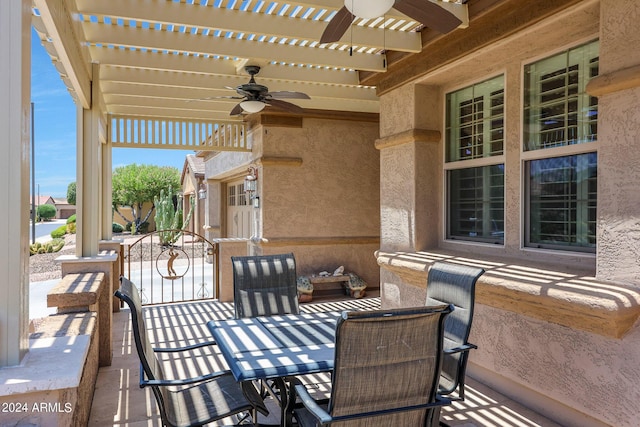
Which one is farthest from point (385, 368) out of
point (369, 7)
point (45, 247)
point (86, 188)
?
point (45, 247)

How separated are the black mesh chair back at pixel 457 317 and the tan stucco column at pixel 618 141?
2.74 feet

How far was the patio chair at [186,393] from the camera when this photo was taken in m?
2.23

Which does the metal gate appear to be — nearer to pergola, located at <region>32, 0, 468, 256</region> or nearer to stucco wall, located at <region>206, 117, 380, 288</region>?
stucco wall, located at <region>206, 117, 380, 288</region>

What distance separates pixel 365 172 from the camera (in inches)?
325

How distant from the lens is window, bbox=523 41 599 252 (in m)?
3.43

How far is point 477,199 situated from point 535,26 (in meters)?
1.70

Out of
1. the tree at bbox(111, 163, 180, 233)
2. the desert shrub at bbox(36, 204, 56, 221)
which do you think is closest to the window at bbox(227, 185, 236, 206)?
the tree at bbox(111, 163, 180, 233)

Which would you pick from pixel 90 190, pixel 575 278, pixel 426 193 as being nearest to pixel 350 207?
pixel 426 193

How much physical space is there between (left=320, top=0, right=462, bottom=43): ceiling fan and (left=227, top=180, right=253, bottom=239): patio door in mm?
6619

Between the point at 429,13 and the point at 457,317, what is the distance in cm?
191

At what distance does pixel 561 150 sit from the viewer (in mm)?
3617

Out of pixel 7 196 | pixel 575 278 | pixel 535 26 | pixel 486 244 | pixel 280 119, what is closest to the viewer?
pixel 7 196

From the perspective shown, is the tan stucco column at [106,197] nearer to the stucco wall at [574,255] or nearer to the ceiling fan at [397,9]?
the stucco wall at [574,255]

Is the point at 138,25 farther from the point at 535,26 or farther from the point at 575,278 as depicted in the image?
the point at 575,278
